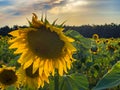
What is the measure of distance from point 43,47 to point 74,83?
0.30m

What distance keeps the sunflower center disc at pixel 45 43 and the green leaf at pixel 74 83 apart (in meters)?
0.17

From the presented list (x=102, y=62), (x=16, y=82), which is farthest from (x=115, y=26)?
(x=16, y=82)

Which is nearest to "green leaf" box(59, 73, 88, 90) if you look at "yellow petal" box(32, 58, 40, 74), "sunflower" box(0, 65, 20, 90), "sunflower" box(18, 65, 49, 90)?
"yellow petal" box(32, 58, 40, 74)

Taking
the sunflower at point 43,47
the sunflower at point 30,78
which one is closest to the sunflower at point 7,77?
the sunflower at point 30,78

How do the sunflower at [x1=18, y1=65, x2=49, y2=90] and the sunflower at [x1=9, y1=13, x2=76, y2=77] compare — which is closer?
the sunflower at [x1=9, y1=13, x2=76, y2=77]

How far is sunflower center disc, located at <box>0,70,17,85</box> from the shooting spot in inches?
142

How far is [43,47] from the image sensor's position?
7.70 feet

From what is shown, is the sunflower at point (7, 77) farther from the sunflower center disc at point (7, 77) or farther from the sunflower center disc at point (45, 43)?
the sunflower center disc at point (45, 43)

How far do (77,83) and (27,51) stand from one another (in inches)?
15.3

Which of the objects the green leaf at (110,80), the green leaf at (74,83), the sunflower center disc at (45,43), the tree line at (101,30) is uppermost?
the sunflower center disc at (45,43)

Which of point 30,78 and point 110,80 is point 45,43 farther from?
point 110,80

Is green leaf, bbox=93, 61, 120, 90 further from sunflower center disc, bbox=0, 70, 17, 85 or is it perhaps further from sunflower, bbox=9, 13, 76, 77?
sunflower center disc, bbox=0, 70, 17, 85

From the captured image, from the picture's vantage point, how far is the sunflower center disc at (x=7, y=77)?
3.59m

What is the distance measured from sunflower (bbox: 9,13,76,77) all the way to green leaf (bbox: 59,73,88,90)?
9 cm
